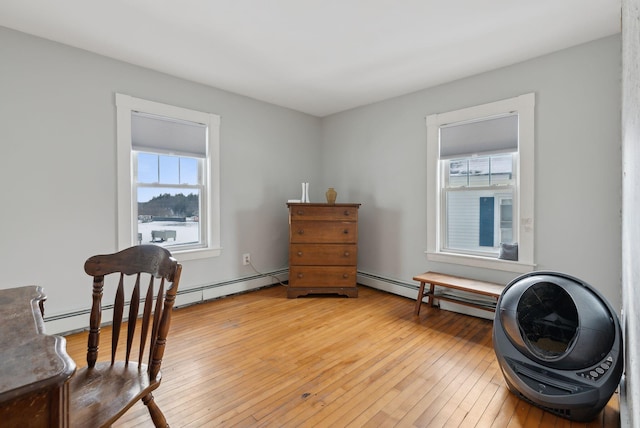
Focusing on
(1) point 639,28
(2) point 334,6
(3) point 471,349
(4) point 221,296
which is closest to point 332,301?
(4) point 221,296

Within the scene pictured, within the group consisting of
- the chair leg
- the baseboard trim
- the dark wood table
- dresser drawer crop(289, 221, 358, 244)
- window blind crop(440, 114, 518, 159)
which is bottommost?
the baseboard trim

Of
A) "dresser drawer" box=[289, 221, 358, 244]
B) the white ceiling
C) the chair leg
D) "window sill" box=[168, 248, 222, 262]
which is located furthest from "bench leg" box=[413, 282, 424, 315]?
the chair leg

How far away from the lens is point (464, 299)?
125 inches

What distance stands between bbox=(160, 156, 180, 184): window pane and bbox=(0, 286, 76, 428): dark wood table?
8.36 ft

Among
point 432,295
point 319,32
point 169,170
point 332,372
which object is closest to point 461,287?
point 432,295

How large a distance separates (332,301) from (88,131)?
2919mm

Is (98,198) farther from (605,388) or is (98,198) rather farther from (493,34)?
(605,388)

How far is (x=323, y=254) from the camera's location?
371cm

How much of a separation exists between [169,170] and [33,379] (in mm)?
2943

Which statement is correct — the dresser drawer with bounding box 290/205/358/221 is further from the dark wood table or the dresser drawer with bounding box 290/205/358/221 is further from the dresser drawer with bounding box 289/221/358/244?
the dark wood table

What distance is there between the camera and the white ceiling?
2064 millimetres

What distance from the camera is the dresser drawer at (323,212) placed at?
3.68 m

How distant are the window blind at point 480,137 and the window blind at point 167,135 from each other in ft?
8.91

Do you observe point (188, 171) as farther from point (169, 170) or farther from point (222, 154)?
point (222, 154)
